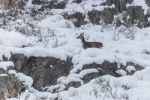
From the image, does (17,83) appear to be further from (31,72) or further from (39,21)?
(39,21)

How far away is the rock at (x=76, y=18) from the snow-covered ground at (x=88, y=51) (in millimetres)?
148

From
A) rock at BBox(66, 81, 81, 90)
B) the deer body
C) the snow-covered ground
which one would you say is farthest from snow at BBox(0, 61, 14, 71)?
the deer body

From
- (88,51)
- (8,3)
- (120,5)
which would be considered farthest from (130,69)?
(8,3)

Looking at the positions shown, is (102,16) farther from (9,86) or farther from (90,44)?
(9,86)

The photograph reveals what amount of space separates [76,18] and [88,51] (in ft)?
8.28

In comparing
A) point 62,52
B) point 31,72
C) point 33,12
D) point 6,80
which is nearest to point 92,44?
point 62,52

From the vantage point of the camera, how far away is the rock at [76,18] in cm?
1095

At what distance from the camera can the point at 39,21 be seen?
10.9 metres

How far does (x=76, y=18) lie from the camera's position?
1108 centimetres

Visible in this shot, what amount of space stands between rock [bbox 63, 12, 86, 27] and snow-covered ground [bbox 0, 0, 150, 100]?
0.49 feet

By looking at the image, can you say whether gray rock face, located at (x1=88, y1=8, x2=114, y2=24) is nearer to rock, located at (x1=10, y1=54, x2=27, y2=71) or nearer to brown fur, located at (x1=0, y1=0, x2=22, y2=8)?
brown fur, located at (x1=0, y1=0, x2=22, y2=8)

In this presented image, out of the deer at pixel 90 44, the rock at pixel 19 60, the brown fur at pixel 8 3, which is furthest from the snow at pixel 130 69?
the brown fur at pixel 8 3

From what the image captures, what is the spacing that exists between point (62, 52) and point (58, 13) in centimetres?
297

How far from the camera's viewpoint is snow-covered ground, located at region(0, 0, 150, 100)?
720 cm
